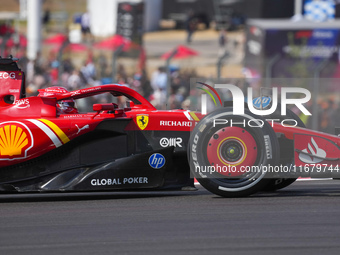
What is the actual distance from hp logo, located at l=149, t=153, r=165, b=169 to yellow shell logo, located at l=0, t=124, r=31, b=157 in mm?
1212

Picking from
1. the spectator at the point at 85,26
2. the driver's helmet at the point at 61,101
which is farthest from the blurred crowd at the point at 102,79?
the spectator at the point at 85,26

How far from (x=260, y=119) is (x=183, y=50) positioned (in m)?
14.2

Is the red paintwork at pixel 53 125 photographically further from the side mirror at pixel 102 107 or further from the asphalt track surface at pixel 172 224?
the asphalt track surface at pixel 172 224

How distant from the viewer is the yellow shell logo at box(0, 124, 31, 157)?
710 cm

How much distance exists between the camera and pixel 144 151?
722cm

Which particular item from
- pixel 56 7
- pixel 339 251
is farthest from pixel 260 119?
pixel 56 7

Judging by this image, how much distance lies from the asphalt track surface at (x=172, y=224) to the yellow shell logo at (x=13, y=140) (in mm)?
527

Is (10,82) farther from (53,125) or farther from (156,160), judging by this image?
(156,160)

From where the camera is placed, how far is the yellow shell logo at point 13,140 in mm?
7102

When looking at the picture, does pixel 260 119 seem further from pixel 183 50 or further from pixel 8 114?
pixel 183 50

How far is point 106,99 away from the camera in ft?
47.6

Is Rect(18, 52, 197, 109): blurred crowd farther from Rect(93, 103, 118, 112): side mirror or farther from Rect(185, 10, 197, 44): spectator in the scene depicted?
Rect(185, 10, 197, 44): spectator

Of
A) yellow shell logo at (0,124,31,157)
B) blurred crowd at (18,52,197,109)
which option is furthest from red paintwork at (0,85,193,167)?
blurred crowd at (18,52,197,109)

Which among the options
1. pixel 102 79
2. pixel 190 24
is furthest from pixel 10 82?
pixel 190 24
